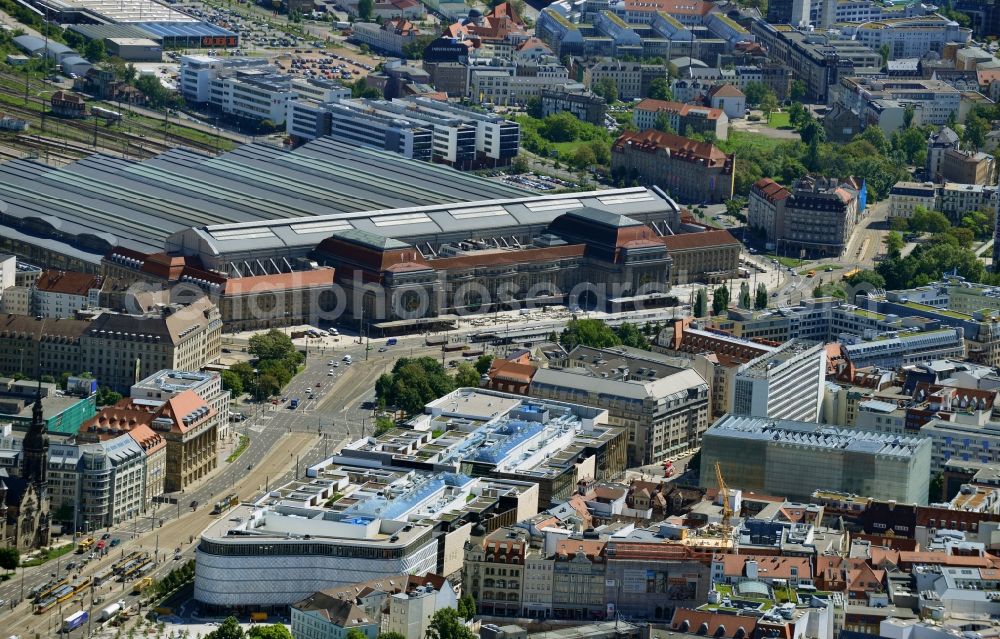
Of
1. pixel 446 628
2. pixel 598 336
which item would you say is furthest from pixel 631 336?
pixel 446 628

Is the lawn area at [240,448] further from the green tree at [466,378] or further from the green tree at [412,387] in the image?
the green tree at [466,378]

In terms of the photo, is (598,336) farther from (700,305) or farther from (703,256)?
(703,256)

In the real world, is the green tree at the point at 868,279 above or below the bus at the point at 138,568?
above

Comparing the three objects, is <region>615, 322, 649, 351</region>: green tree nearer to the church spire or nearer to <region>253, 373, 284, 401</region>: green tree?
<region>253, 373, 284, 401</region>: green tree

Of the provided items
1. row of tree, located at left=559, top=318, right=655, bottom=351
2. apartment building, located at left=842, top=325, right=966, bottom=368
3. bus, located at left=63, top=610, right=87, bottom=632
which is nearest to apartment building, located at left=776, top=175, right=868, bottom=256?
row of tree, located at left=559, top=318, right=655, bottom=351

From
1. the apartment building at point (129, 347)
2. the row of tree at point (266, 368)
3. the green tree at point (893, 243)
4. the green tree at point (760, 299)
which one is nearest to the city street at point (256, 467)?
the row of tree at point (266, 368)
